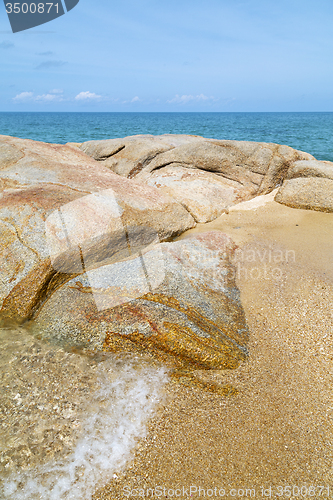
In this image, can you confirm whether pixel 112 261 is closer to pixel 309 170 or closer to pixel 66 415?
pixel 66 415

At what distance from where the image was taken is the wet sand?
160 cm

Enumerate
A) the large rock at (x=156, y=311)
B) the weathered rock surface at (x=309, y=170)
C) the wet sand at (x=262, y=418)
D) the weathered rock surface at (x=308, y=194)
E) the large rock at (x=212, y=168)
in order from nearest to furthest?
the wet sand at (x=262, y=418), the large rock at (x=156, y=311), the weathered rock surface at (x=308, y=194), the large rock at (x=212, y=168), the weathered rock surface at (x=309, y=170)

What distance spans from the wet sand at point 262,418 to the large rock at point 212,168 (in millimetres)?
2573

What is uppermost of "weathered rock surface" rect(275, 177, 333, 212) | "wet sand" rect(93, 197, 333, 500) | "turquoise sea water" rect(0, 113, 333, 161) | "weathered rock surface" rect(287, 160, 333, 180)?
"turquoise sea water" rect(0, 113, 333, 161)

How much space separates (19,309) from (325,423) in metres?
2.45

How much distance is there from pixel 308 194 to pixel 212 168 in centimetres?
174

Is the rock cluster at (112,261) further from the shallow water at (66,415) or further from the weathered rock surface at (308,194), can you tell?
the shallow water at (66,415)

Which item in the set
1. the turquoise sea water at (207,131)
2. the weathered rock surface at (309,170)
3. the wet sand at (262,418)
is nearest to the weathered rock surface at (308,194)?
the weathered rock surface at (309,170)

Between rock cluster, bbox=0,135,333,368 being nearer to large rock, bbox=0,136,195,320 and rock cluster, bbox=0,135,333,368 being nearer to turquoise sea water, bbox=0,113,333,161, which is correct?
large rock, bbox=0,136,195,320

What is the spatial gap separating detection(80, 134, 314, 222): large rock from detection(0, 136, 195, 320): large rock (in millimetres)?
1029

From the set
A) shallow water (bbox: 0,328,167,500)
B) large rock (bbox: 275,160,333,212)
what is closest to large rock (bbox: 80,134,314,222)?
large rock (bbox: 275,160,333,212)

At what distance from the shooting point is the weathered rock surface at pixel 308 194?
191 inches

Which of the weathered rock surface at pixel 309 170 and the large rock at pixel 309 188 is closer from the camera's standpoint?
the large rock at pixel 309 188

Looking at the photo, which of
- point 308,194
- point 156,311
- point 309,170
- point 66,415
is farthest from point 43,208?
point 309,170
